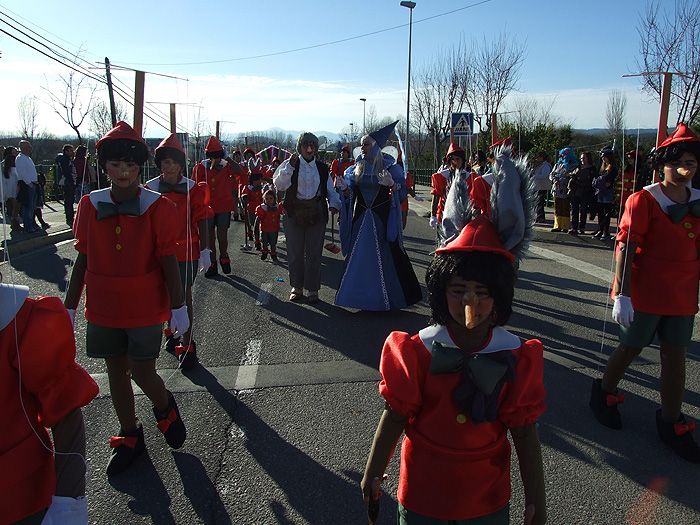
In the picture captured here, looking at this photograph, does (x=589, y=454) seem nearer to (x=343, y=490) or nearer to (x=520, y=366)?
(x=343, y=490)

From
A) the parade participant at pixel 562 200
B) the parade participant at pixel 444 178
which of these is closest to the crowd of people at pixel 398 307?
the parade participant at pixel 444 178

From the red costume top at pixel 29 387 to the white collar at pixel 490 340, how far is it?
3.60ft

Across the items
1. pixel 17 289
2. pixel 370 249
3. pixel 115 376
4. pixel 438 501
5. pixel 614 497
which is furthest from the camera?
pixel 370 249

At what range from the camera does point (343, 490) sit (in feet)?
10.4

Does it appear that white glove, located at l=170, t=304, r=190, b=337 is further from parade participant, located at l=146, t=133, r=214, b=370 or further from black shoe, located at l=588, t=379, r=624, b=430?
black shoe, located at l=588, t=379, r=624, b=430

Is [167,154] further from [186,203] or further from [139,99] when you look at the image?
[139,99]

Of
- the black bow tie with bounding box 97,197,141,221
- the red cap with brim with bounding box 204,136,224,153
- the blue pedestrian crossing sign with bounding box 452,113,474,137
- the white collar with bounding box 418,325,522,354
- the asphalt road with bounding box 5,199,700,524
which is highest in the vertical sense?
the blue pedestrian crossing sign with bounding box 452,113,474,137

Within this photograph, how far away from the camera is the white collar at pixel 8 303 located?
5.37 ft

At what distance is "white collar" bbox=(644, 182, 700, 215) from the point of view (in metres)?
3.48

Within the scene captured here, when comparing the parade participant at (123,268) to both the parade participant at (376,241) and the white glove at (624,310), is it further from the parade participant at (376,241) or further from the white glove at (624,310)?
the parade participant at (376,241)

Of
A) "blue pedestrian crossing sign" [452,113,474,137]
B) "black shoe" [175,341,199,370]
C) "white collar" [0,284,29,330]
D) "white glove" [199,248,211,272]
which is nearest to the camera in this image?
"white collar" [0,284,29,330]

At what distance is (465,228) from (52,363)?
1342 millimetres

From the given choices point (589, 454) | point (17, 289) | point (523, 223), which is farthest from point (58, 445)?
point (589, 454)

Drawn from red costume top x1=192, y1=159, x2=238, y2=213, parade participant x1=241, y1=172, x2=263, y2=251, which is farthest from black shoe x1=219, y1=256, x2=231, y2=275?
parade participant x1=241, y1=172, x2=263, y2=251
